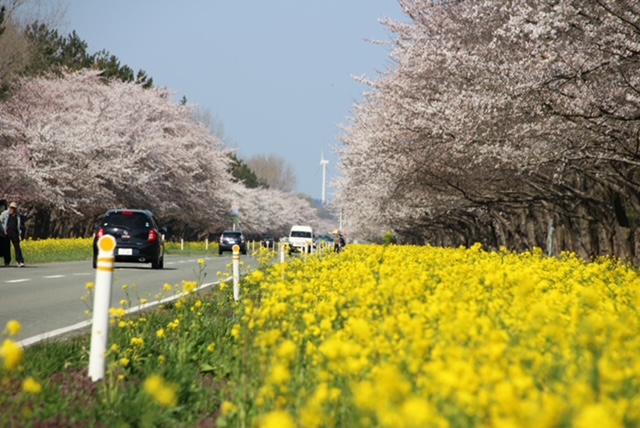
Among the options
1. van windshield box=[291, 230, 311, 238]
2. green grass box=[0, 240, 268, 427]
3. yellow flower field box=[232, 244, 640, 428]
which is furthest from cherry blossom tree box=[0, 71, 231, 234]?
yellow flower field box=[232, 244, 640, 428]

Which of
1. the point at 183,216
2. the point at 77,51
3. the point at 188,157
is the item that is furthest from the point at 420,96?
the point at 77,51

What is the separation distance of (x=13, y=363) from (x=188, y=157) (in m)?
54.0

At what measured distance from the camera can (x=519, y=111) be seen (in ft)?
49.8

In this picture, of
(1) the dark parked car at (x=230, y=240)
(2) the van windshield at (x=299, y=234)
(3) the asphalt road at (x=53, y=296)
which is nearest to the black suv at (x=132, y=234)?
(3) the asphalt road at (x=53, y=296)

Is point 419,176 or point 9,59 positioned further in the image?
point 9,59

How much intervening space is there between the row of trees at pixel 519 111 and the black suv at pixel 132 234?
21.2ft

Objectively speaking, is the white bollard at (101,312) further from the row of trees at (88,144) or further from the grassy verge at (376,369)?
the row of trees at (88,144)

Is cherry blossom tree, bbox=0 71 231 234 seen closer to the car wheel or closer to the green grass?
the car wheel

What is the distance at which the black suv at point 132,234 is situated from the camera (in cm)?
2389

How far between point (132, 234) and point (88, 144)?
20.6 metres

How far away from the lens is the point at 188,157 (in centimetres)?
5725

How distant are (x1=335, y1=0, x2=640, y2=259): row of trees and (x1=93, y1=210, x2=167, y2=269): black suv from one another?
6.46 m

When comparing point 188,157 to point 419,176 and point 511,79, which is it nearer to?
point 419,176

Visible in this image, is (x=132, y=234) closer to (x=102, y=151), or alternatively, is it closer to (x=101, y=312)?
(x=101, y=312)
